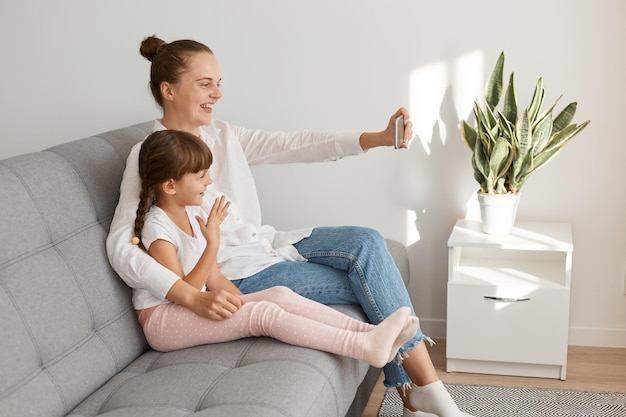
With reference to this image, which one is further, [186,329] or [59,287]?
[186,329]

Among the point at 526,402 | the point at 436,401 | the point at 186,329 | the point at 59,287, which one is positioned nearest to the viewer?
the point at 59,287

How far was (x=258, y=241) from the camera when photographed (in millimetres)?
2477

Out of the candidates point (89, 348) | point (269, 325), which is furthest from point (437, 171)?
point (89, 348)

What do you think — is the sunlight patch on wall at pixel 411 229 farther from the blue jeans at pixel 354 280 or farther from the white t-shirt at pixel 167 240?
the white t-shirt at pixel 167 240

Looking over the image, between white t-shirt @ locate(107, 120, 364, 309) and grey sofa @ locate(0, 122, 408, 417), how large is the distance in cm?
11

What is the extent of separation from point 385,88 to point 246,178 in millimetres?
790

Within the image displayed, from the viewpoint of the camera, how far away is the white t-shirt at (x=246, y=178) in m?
2.35

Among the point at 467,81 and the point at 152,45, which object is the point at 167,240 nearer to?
the point at 152,45

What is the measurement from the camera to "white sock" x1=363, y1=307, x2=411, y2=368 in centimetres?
197

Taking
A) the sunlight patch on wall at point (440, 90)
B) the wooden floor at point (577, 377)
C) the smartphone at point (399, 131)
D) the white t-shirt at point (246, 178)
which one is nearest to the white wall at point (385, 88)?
the sunlight patch on wall at point (440, 90)

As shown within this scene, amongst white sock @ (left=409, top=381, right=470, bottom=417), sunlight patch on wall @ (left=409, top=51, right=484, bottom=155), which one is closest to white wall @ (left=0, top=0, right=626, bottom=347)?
sunlight patch on wall @ (left=409, top=51, right=484, bottom=155)

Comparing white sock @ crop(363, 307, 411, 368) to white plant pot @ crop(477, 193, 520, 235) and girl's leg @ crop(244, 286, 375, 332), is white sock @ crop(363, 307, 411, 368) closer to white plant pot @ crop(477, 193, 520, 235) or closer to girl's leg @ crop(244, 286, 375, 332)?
girl's leg @ crop(244, 286, 375, 332)

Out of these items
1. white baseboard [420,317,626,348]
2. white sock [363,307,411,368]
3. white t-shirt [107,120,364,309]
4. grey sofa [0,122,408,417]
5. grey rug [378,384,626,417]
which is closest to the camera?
grey sofa [0,122,408,417]

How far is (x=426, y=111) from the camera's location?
10.1 ft
